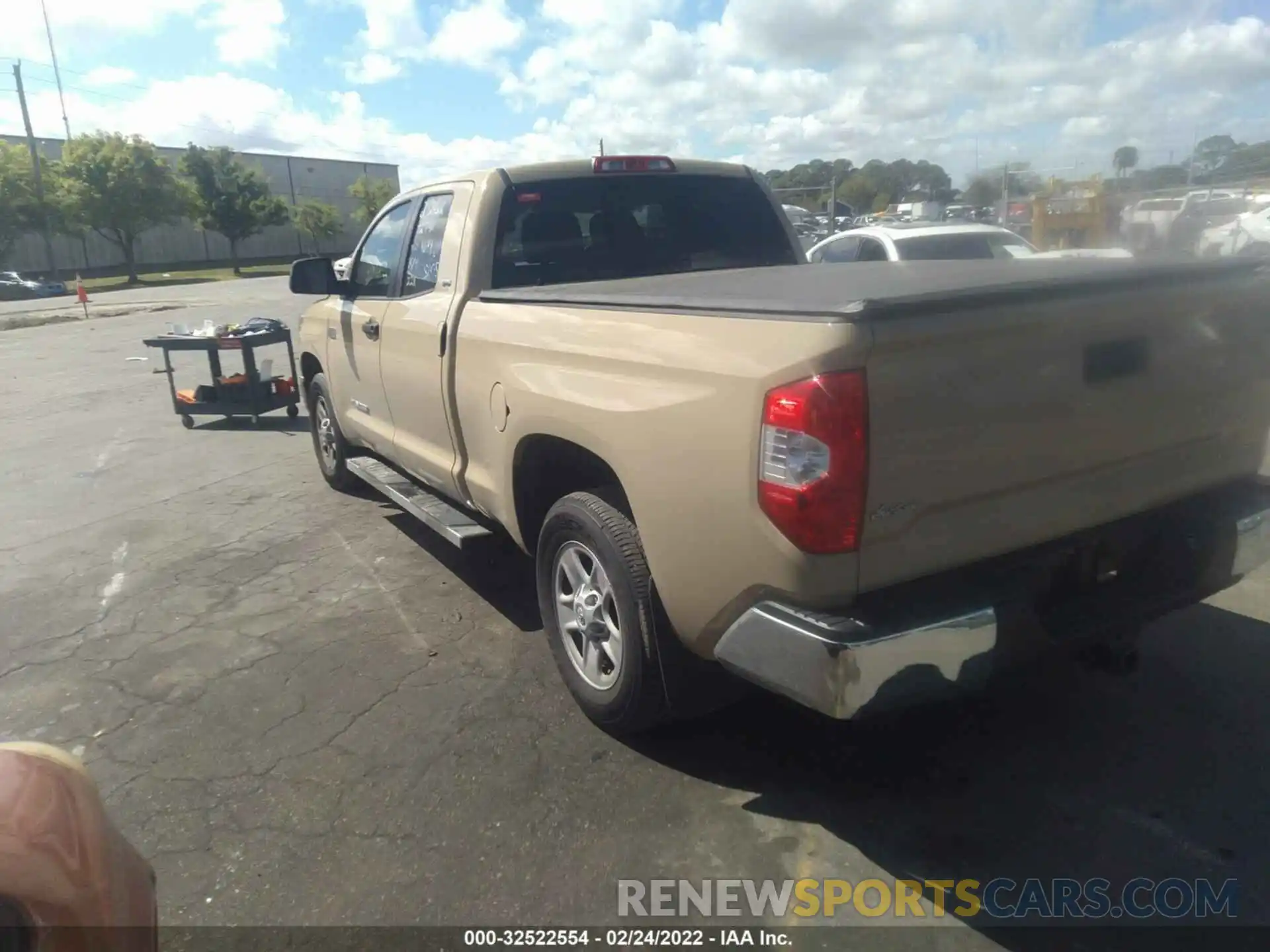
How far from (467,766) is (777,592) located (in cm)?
144

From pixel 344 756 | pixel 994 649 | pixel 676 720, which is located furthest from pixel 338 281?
pixel 994 649

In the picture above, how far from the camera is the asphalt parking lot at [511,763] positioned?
2.72 metres

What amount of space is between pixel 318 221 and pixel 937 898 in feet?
242

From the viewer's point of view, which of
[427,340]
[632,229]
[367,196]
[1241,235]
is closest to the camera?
Answer: [427,340]

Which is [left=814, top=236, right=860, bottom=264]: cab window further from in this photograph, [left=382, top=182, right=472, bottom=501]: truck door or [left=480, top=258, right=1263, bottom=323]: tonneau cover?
[left=480, top=258, right=1263, bottom=323]: tonneau cover

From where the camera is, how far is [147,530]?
618cm

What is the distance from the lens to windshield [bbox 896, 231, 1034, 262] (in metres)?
9.21

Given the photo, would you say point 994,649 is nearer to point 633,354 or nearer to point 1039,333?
point 1039,333

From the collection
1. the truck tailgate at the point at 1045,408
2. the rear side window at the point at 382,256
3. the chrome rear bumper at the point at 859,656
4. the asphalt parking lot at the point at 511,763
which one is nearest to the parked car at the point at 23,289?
the rear side window at the point at 382,256

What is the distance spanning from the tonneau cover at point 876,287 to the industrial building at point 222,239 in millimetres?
61733

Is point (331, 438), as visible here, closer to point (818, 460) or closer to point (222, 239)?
point (818, 460)

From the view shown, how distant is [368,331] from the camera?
5.16 m

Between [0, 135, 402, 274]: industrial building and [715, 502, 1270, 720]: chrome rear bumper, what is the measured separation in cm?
6285

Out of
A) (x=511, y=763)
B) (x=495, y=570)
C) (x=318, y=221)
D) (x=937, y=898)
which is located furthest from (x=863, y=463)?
(x=318, y=221)
